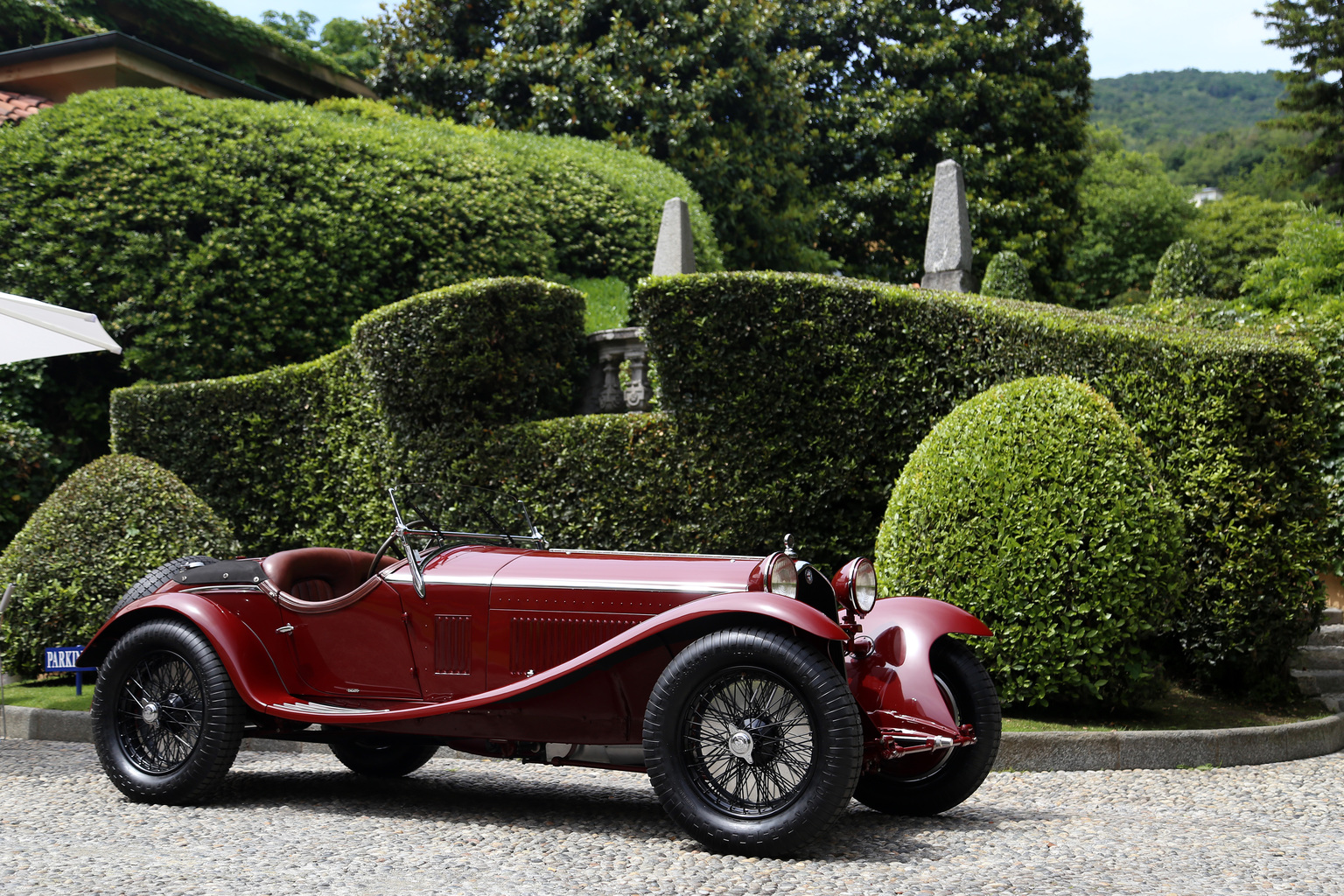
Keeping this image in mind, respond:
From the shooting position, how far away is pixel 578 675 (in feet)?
12.1

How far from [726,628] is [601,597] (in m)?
0.61

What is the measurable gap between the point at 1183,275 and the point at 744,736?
14591mm

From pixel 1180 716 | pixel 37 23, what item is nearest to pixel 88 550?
pixel 1180 716

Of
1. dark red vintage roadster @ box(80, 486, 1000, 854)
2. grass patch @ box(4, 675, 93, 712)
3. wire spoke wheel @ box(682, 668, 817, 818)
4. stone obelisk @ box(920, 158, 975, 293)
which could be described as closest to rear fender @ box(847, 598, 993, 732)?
dark red vintage roadster @ box(80, 486, 1000, 854)

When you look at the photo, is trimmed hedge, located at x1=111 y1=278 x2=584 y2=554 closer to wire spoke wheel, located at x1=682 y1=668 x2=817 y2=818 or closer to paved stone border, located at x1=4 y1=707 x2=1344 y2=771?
paved stone border, located at x1=4 y1=707 x2=1344 y2=771

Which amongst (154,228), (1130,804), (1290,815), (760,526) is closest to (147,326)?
(154,228)

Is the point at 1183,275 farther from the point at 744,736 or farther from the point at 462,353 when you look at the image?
the point at 744,736

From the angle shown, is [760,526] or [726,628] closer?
[726,628]

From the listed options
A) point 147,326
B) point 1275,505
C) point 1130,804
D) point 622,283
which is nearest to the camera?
point 1130,804

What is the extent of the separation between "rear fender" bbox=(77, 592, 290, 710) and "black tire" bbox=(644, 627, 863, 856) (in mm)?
1838

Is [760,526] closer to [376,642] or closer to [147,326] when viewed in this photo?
[376,642]

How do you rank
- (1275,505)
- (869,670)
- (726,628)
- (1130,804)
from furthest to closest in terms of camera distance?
(1275,505) < (1130,804) < (869,670) < (726,628)

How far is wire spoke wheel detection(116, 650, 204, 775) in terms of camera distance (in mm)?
4402

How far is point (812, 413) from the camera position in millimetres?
7035
